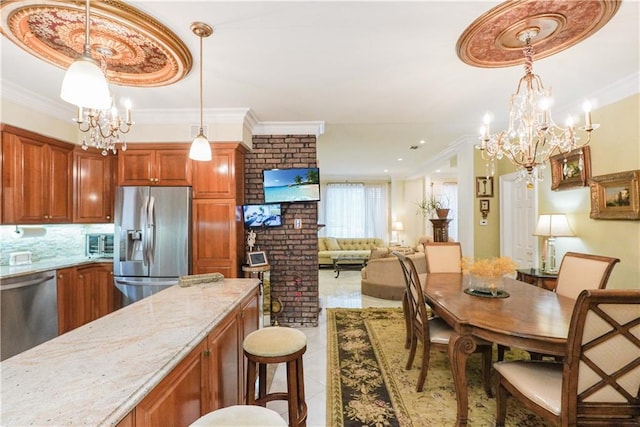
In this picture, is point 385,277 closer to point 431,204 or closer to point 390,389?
point 390,389

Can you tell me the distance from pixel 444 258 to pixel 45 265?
4371mm

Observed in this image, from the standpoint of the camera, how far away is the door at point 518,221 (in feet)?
13.6

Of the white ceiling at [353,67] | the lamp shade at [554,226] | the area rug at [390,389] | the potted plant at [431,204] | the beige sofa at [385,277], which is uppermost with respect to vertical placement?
the white ceiling at [353,67]

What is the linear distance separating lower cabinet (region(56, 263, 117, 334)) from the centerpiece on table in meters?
3.86

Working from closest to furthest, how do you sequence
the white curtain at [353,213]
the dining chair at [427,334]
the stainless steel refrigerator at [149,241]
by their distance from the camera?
1. the dining chair at [427,334]
2. the stainless steel refrigerator at [149,241]
3. the white curtain at [353,213]

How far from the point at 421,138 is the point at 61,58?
4612mm

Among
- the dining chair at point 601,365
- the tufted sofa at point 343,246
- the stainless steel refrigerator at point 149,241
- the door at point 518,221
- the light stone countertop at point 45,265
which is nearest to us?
the dining chair at point 601,365

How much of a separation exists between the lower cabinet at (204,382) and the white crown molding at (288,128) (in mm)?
2515

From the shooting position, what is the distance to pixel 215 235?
3451 mm

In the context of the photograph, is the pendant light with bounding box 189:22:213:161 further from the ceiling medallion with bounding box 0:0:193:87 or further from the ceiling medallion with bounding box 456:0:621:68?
the ceiling medallion with bounding box 456:0:621:68

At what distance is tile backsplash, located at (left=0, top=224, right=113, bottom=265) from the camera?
10.3ft

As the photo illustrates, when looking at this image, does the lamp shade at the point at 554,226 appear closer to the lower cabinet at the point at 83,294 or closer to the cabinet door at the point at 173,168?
the cabinet door at the point at 173,168

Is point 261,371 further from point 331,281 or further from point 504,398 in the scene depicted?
point 331,281

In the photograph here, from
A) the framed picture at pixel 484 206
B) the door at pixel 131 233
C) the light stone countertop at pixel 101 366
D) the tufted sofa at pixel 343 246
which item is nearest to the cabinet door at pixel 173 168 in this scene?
the door at pixel 131 233
